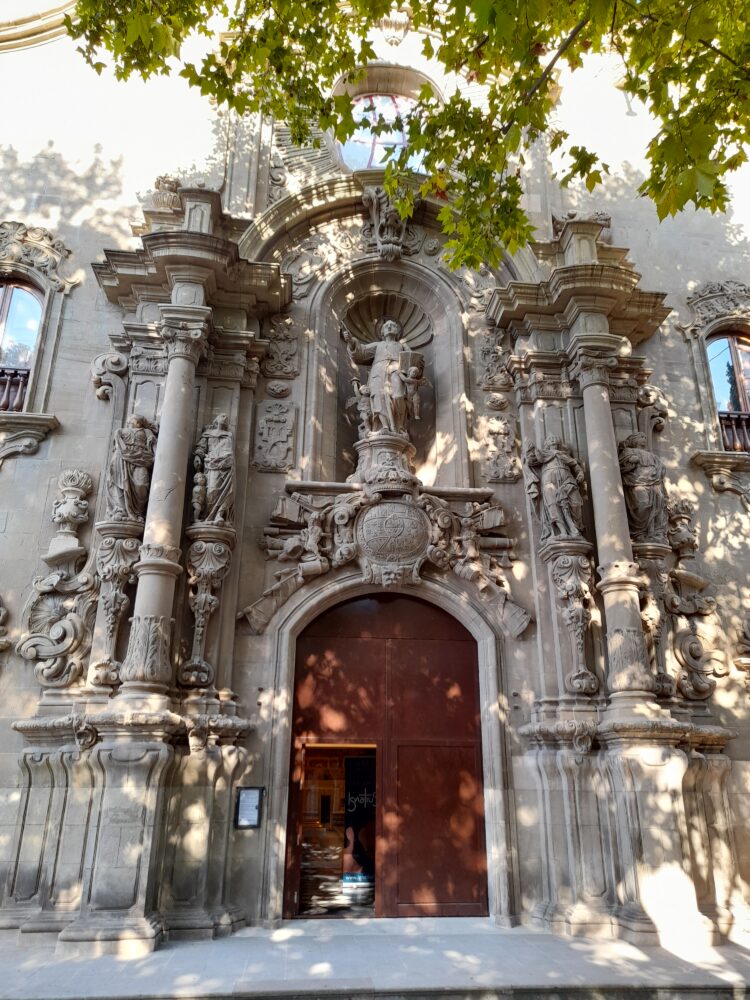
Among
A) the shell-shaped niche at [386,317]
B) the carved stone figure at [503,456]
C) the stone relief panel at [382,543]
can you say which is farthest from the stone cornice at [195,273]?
the carved stone figure at [503,456]

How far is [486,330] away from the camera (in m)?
11.9

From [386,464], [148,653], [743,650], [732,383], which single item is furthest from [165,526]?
[732,383]

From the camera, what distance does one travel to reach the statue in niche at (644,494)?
10.2 meters

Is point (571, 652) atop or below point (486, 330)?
below

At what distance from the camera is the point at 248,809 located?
8.75 meters

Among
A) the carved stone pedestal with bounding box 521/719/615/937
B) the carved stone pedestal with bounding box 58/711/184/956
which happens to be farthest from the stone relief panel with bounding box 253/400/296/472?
the carved stone pedestal with bounding box 521/719/615/937

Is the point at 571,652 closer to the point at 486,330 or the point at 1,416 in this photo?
the point at 486,330

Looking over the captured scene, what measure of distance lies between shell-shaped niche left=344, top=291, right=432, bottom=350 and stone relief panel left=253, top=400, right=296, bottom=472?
234cm

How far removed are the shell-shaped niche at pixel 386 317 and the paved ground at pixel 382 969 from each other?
8648mm

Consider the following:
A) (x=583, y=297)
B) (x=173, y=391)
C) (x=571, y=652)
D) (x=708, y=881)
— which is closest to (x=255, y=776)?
(x=571, y=652)

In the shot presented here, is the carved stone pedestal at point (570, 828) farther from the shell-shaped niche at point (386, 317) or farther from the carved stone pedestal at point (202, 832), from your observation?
the shell-shaped niche at point (386, 317)

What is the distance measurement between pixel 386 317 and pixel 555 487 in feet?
15.1

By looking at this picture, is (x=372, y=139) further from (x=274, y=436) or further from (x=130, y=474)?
(x=130, y=474)

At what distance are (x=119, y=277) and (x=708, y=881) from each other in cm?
1094
